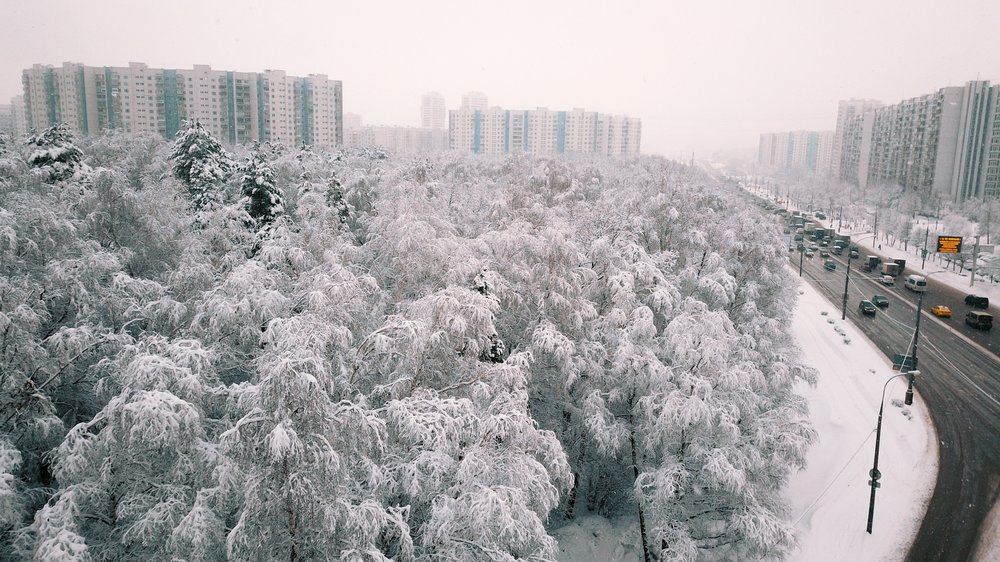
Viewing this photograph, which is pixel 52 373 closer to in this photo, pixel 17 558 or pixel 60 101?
pixel 17 558

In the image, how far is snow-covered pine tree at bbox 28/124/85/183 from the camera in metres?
22.1

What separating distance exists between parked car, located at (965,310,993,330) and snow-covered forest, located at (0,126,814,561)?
83.6ft

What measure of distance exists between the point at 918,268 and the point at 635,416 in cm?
5615

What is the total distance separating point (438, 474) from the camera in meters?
9.59

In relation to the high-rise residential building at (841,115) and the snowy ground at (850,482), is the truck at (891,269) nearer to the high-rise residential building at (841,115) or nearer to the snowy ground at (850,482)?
the snowy ground at (850,482)

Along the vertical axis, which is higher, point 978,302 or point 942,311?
point 978,302

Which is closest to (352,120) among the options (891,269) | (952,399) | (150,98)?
(150,98)

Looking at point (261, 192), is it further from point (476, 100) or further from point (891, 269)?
point (476, 100)

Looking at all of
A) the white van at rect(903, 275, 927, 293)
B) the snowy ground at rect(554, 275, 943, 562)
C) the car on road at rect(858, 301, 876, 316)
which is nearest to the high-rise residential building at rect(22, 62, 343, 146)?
the car on road at rect(858, 301, 876, 316)

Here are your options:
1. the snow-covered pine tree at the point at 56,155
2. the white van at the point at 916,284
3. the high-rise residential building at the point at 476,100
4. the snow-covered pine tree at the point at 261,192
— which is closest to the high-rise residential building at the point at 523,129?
the high-rise residential building at the point at 476,100

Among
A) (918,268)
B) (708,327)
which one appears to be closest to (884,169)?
(918,268)

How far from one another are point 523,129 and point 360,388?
126371 millimetres

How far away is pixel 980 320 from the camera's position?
121 ft

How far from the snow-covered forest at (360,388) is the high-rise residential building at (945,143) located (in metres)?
87.9
